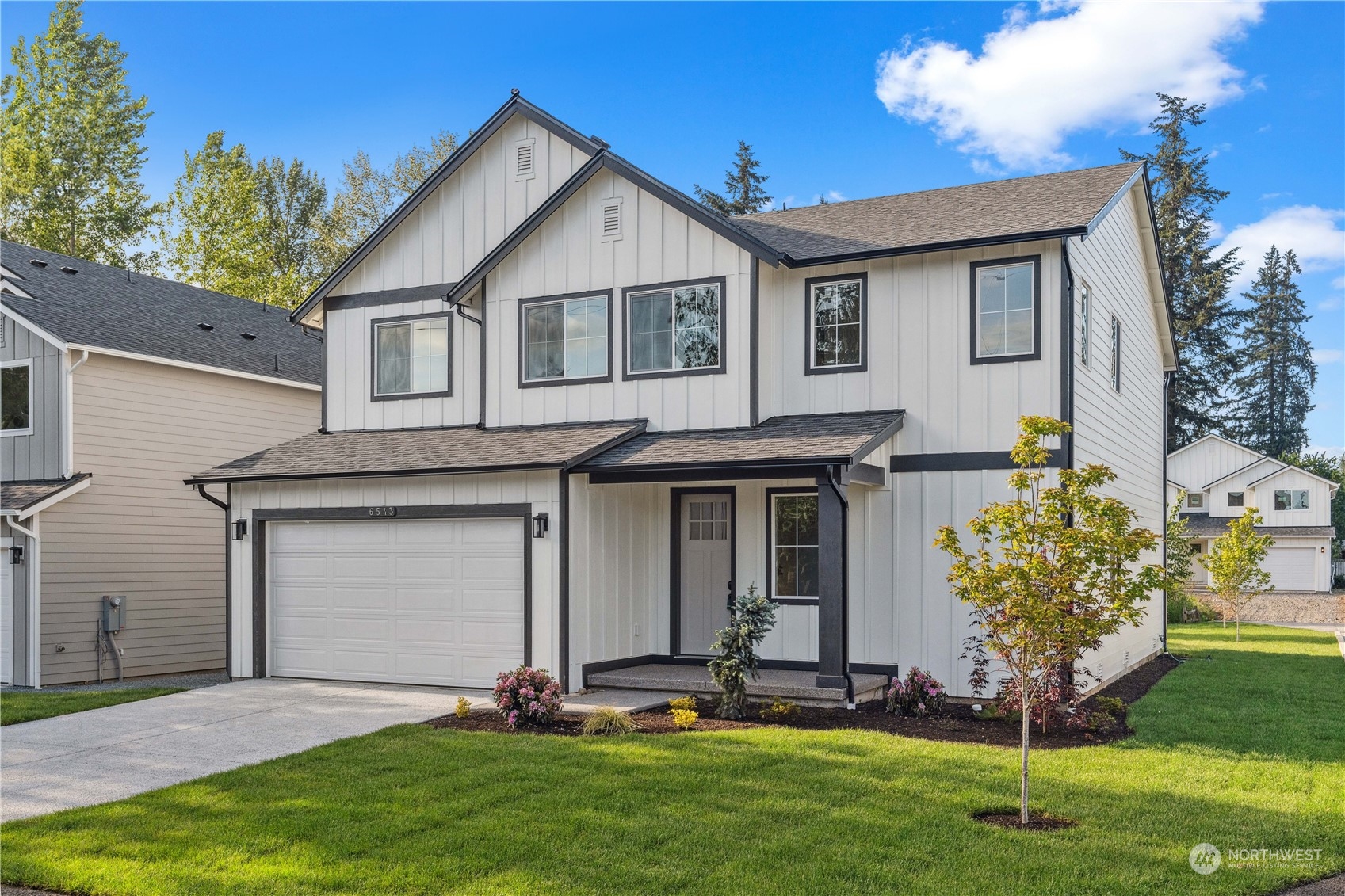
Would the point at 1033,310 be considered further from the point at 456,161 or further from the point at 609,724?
the point at 456,161

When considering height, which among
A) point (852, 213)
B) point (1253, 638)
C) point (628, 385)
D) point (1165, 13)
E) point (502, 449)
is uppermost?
point (1165, 13)

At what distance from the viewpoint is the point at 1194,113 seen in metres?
43.2

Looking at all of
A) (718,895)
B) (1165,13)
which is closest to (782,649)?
(718,895)

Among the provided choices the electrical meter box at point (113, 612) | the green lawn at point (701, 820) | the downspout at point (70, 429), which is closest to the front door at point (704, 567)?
the green lawn at point (701, 820)

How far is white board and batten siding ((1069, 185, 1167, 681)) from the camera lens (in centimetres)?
1324

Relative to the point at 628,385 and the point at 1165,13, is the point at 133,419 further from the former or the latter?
the point at 1165,13

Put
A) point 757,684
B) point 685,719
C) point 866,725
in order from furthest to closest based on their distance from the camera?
point 757,684
point 866,725
point 685,719

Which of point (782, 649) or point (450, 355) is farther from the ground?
point (450, 355)

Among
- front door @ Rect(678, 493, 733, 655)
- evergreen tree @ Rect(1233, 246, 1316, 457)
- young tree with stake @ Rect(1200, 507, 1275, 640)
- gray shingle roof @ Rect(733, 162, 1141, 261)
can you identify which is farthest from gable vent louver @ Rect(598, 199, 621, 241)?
evergreen tree @ Rect(1233, 246, 1316, 457)

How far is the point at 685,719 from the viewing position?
10.6m

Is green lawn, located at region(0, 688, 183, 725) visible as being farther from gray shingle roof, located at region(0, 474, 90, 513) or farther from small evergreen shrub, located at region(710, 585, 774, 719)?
small evergreen shrub, located at region(710, 585, 774, 719)

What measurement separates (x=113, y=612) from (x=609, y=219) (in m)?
9.61

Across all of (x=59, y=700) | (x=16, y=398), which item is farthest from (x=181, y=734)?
(x=16, y=398)

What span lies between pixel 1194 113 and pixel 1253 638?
88.0 ft
